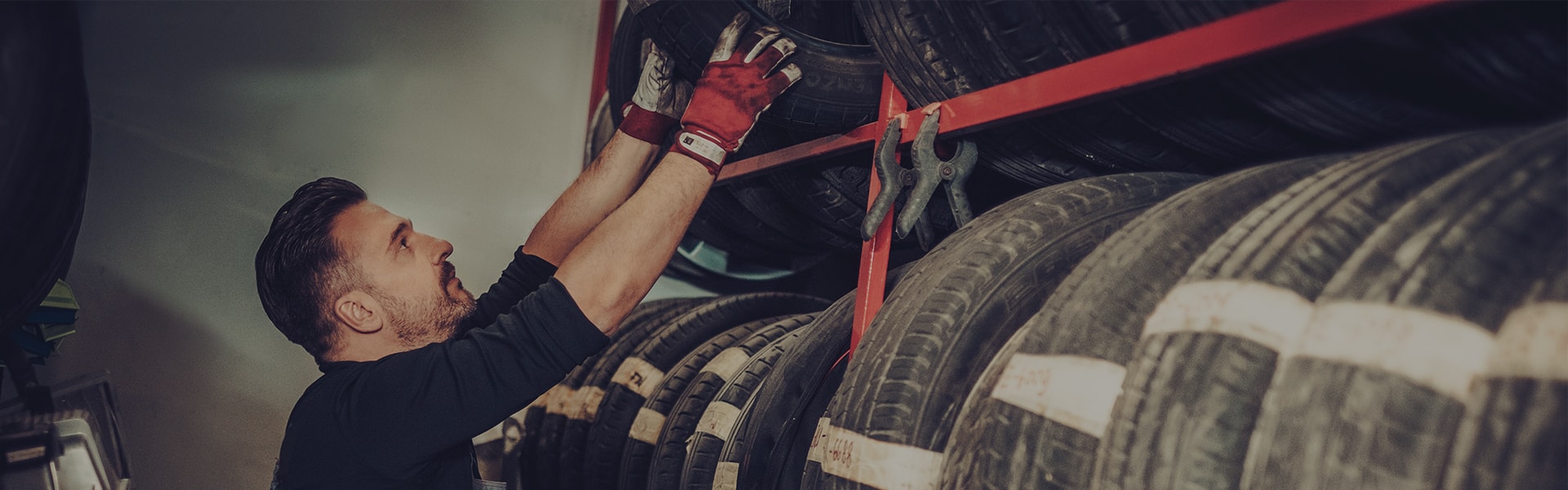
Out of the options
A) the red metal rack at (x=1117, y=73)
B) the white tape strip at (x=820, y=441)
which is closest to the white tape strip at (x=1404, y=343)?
the red metal rack at (x=1117, y=73)

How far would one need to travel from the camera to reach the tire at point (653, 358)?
252cm

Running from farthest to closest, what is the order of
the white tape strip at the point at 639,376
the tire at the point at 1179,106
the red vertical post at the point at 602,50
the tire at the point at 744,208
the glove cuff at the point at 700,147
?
the red vertical post at the point at 602,50 < the white tape strip at the point at 639,376 < the tire at the point at 744,208 < the glove cuff at the point at 700,147 < the tire at the point at 1179,106

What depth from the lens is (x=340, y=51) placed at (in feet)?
10.8

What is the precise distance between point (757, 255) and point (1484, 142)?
2281 mm

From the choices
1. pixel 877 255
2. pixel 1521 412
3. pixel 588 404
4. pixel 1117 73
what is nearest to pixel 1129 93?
pixel 1117 73

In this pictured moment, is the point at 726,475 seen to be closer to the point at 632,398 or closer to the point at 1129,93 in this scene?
the point at 632,398

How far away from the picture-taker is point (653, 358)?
253 centimetres

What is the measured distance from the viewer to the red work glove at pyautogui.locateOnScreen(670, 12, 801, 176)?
155 cm

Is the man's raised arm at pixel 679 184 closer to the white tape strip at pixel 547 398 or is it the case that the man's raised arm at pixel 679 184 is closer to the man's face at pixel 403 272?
the man's face at pixel 403 272

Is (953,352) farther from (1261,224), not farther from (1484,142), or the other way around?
(1484,142)

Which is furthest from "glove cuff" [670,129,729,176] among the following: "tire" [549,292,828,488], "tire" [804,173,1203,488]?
"tire" [549,292,828,488]

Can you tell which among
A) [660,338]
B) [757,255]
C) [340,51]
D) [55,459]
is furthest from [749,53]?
[340,51]

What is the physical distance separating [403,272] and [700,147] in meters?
0.61

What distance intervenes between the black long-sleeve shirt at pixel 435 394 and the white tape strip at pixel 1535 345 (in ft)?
3.62
